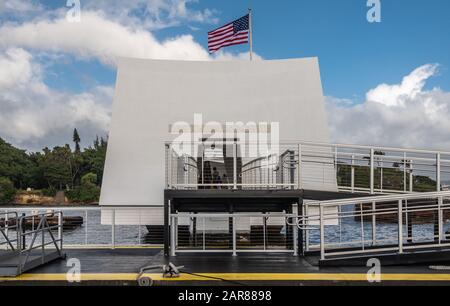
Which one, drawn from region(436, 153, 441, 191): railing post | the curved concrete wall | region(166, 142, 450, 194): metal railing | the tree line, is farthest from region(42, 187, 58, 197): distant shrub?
region(436, 153, 441, 191): railing post

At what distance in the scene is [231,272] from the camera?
827cm

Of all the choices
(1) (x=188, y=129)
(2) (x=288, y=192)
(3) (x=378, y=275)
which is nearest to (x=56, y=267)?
(2) (x=288, y=192)

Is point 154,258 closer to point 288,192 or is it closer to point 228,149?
point 288,192

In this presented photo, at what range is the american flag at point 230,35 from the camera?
75.5 ft

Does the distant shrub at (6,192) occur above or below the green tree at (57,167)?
below

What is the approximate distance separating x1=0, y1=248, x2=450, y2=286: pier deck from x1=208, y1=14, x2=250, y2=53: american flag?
15.0 m

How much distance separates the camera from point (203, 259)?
998 centimetres

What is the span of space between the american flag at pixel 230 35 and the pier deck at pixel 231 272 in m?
15.0

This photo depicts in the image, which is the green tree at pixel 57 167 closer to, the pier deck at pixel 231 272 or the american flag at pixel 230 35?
the american flag at pixel 230 35

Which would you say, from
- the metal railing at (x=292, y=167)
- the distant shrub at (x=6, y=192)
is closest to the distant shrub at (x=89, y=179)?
the distant shrub at (x=6, y=192)

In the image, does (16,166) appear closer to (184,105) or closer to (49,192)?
(49,192)

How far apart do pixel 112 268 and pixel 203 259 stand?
207 centimetres

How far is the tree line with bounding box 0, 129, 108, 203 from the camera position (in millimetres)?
98688

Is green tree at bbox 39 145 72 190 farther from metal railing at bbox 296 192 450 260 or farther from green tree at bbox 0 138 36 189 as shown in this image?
metal railing at bbox 296 192 450 260
